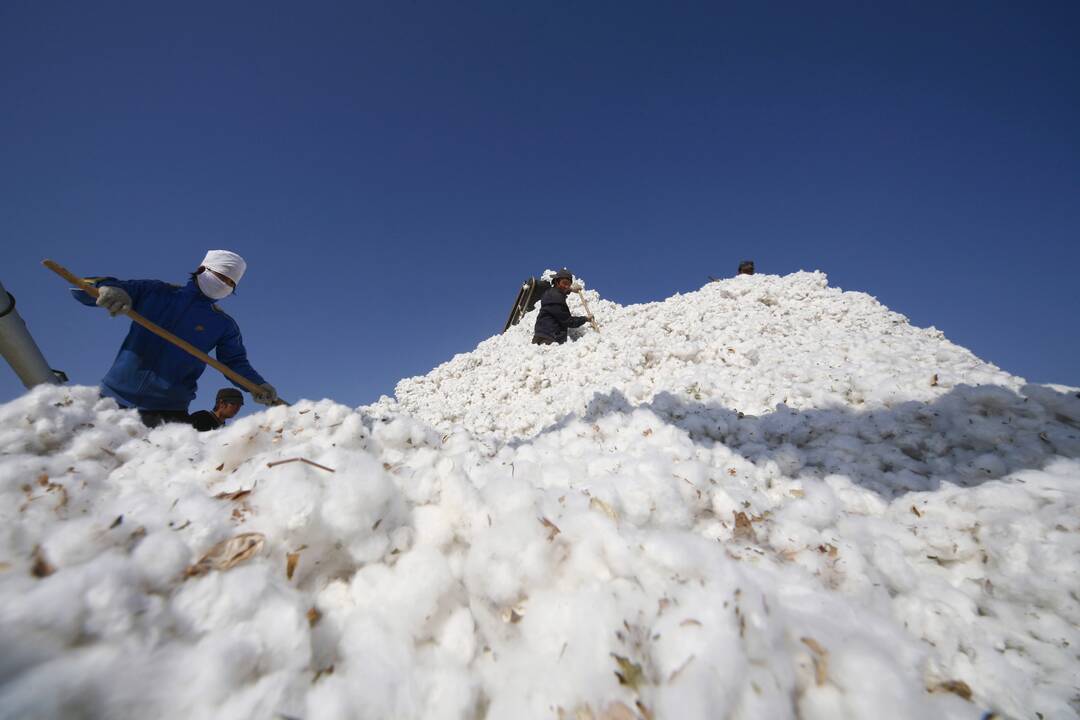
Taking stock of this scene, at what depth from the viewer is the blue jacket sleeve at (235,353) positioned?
3844mm

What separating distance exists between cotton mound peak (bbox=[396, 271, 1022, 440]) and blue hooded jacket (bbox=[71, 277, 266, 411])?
7.84 ft

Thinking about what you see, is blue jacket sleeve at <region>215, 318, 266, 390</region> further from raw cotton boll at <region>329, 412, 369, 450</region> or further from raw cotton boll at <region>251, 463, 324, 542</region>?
raw cotton boll at <region>251, 463, 324, 542</region>

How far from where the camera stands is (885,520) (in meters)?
1.89

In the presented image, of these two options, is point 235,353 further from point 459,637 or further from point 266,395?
point 459,637

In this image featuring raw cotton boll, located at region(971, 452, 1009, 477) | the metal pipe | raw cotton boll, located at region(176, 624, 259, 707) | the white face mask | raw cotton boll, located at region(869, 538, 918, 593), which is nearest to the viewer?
raw cotton boll, located at region(176, 624, 259, 707)

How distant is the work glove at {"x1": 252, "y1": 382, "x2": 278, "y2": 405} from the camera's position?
3.91m

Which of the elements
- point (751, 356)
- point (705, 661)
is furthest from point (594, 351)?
point (705, 661)

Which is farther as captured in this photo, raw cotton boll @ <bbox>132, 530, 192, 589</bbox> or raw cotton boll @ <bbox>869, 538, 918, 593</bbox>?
raw cotton boll @ <bbox>869, 538, 918, 593</bbox>

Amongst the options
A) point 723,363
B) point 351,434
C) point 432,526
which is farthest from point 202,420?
point 723,363

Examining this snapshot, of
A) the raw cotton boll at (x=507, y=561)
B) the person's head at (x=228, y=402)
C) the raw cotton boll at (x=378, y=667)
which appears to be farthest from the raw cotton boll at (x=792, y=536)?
the person's head at (x=228, y=402)

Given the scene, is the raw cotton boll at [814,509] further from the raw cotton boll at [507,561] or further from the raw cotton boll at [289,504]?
the raw cotton boll at [289,504]

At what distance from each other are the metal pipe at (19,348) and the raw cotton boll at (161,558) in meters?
2.66

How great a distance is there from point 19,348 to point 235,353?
1.36 meters

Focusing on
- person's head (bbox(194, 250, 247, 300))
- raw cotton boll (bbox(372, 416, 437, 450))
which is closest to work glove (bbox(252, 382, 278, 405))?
person's head (bbox(194, 250, 247, 300))
